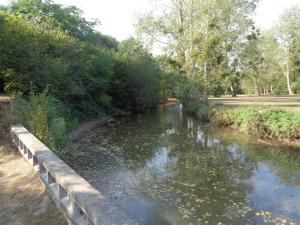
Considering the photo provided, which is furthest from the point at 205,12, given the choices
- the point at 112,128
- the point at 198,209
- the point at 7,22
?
the point at 198,209

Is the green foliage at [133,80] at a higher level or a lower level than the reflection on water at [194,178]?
higher

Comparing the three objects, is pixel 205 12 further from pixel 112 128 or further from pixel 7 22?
pixel 7 22

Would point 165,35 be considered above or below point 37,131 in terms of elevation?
above

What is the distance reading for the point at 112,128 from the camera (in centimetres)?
2308

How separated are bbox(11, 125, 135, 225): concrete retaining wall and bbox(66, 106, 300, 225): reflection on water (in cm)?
237

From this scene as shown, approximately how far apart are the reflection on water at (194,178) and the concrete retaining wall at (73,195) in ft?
7.79

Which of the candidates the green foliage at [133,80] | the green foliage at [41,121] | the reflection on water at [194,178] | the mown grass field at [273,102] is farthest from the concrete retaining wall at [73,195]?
the green foliage at [133,80]

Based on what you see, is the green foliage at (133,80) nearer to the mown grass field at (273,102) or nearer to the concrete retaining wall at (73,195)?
the mown grass field at (273,102)

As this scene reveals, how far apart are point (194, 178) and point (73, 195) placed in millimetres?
6504

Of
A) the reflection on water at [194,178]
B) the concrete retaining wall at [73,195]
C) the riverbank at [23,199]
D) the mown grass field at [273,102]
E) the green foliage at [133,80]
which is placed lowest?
the reflection on water at [194,178]

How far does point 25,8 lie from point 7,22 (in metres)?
11.3

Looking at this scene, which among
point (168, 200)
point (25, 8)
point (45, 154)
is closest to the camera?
point (45, 154)

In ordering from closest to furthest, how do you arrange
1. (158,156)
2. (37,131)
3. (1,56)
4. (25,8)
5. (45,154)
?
(45,154), (37,131), (158,156), (1,56), (25,8)

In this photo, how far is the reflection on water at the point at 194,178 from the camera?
7.74 meters
